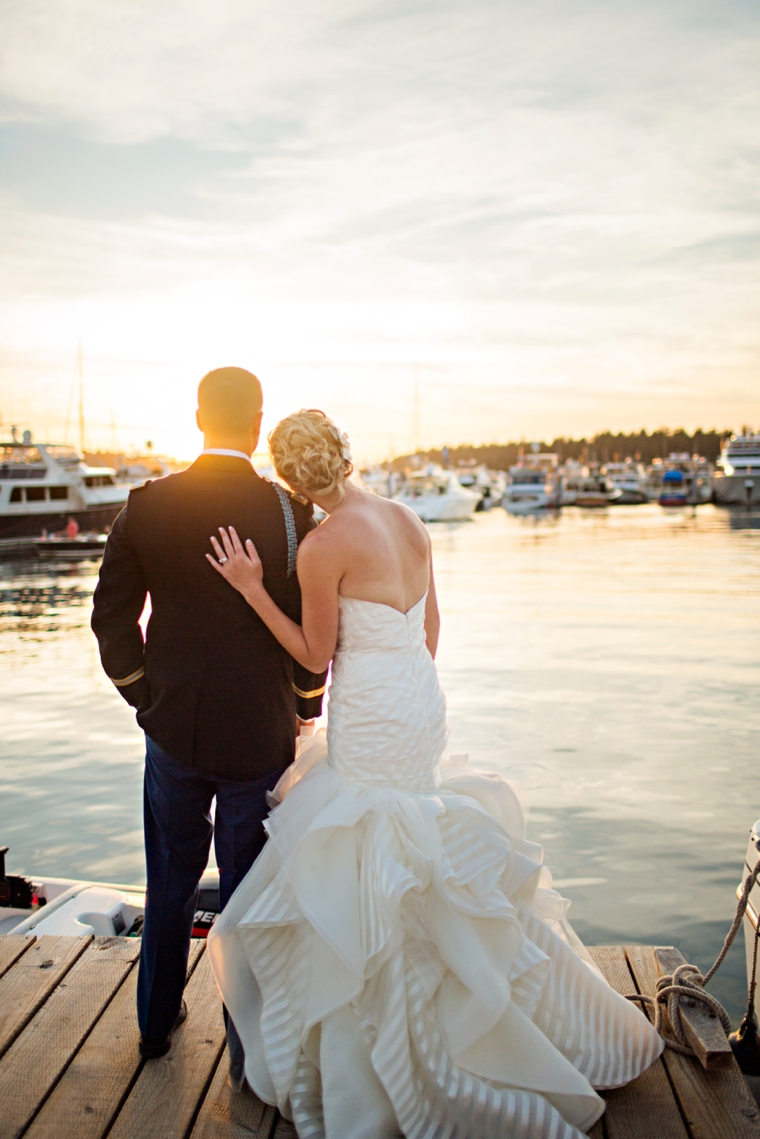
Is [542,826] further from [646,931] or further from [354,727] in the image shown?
[354,727]

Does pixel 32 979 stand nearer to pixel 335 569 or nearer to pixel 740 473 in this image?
pixel 335 569

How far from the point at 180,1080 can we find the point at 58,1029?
19.7 inches

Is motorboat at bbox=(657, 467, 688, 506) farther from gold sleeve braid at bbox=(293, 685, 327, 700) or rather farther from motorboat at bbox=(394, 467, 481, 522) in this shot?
gold sleeve braid at bbox=(293, 685, 327, 700)

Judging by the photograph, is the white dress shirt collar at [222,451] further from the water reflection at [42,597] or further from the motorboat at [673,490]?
the motorboat at [673,490]

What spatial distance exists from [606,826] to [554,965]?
4.63 metres

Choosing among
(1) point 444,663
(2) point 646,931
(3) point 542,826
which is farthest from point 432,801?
(1) point 444,663

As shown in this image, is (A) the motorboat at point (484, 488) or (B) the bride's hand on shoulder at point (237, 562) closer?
(B) the bride's hand on shoulder at point (237, 562)

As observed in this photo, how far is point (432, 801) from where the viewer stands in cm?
243

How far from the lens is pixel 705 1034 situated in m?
2.56

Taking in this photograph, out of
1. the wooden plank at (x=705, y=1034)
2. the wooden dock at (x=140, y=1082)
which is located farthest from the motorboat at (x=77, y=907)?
the wooden plank at (x=705, y=1034)

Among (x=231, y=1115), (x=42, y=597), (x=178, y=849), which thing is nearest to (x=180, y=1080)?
(x=231, y=1115)

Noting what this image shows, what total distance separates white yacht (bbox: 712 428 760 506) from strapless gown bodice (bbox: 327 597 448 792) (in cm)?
7155

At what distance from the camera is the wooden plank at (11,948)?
3.12 metres

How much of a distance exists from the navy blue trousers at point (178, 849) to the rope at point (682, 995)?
1383 mm
